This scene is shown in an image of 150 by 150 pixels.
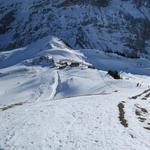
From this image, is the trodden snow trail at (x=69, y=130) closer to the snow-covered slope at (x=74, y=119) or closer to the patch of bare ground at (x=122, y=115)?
the snow-covered slope at (x=74, y=119)

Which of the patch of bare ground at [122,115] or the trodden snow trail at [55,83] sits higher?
the patch of bare ground at [122,115]

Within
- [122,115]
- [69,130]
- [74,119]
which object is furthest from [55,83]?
[69,130]

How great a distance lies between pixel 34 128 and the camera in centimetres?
3028

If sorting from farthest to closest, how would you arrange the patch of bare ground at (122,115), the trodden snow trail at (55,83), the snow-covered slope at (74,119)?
the trodden snow trail at (55,83) → the patch of bare ground at (122,115) → the snow-covered slope at (74,119)

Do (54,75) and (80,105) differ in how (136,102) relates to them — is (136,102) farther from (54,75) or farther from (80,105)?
(54,75)

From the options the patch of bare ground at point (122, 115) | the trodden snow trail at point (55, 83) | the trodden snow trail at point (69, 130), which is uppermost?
the trodden snow trail at point (69, 130)

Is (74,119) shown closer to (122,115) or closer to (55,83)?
(122,115)

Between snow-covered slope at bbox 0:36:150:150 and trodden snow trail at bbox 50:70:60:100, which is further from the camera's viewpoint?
trodden snow trail at bbox 50:70:60:100

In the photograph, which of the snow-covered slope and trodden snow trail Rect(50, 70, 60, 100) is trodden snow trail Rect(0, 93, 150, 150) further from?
trodden snow trail Rect(50, 70, 60, 100)

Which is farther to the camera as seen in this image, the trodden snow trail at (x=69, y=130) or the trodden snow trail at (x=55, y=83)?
the trodden snow trail at (x=55, y=83)

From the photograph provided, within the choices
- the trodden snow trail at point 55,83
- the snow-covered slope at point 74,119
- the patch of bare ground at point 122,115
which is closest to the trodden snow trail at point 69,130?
the snow-covered slope at point 74,119

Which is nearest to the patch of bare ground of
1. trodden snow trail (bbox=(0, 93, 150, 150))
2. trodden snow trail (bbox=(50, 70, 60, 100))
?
trodden snow trail (bbox=(0, 93, 150, 150))

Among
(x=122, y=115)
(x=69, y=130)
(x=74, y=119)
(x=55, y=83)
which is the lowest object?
(x=55, y=83)

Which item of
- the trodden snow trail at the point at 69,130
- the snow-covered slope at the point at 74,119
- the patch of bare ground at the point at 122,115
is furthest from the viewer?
the patch of bare ground at the point at 122,115
